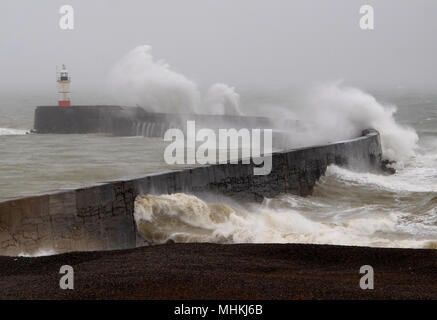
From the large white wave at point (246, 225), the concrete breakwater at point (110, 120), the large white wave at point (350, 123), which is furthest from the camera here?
the concrete breakwater at point (110, 120)

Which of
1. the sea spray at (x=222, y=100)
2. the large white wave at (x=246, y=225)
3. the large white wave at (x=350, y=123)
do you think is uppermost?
the sea spray at (x=222, y=100)

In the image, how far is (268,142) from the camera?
20.1 metres

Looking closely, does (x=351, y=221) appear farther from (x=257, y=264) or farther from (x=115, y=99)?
(x=115, y=99)

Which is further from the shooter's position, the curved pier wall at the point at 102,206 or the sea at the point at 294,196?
the sea at the point at 294,196

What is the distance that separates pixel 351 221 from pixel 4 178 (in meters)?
7.09

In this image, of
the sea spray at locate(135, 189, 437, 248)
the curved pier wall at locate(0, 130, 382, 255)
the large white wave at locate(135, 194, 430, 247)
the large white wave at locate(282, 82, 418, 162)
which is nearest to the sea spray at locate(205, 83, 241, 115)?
the large white wave at locate(282, 82, 418, 162)

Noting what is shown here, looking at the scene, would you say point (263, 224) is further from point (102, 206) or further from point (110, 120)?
point (110, 120)

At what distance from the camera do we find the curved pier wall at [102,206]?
7.13m

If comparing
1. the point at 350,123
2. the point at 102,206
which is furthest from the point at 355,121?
the point at 102,206

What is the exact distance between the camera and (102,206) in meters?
8.08

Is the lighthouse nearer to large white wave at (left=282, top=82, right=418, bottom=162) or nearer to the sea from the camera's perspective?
the sea

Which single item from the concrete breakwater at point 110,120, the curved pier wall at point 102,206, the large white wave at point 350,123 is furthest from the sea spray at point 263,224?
the concrete breakwater at point 110,120

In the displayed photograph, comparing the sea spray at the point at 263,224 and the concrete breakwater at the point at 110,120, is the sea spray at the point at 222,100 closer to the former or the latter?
the concrete breakwater at the point at 110,120

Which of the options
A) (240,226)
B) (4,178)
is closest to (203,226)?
→ (240,226)
